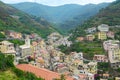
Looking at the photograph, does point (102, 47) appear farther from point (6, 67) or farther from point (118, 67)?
point (6, 67)

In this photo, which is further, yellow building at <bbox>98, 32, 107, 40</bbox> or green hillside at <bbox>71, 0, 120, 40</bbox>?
green hillside at <bbox>71, 0, 120, 40</bbox>

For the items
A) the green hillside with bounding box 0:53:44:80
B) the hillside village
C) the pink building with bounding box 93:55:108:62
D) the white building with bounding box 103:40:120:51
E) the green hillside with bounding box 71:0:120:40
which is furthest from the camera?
the green hillside with bounding box 71:0:120:40

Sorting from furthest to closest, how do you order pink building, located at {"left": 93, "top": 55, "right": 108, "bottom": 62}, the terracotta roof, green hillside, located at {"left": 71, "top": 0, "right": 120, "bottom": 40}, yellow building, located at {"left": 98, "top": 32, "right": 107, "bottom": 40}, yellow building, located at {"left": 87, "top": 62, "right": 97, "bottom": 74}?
green hillside, located at {"left": 71, "top": 0, "right": 120, "bottom": 40}
yellow building, located at {"left": 98, "top": 32, "right": 107, "bottom": 40}
pink building, located at {"left": 93, "top": 55, "right": 108, "bottom": 62}
yellow building, located at {"left": 87, "top": 62, "right": 97, "bottom": 74}
the terracotta roof

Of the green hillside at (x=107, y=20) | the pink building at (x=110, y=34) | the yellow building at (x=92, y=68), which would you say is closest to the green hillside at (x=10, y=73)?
the yellow building at (x=92, y=68)

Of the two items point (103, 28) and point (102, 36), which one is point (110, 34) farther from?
point (103, 28)

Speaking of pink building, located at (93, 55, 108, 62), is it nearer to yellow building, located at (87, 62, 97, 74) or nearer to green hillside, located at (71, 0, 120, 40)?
yellow building, located at (87, 62, 97, 74)

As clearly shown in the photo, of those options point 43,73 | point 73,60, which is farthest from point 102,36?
point 43,73

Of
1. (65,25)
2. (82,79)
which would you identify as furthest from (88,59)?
(65,25)

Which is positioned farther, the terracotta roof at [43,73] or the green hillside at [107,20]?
the green hillside at [107,20]

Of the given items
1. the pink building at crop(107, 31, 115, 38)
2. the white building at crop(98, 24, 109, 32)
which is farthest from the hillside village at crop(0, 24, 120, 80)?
the white building at crop(98, 24, 109, 32)

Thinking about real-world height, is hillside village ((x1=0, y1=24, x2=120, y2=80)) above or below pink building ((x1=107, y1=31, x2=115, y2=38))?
below

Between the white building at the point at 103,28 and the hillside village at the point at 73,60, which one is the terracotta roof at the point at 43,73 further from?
the white building at the point at 103,28
